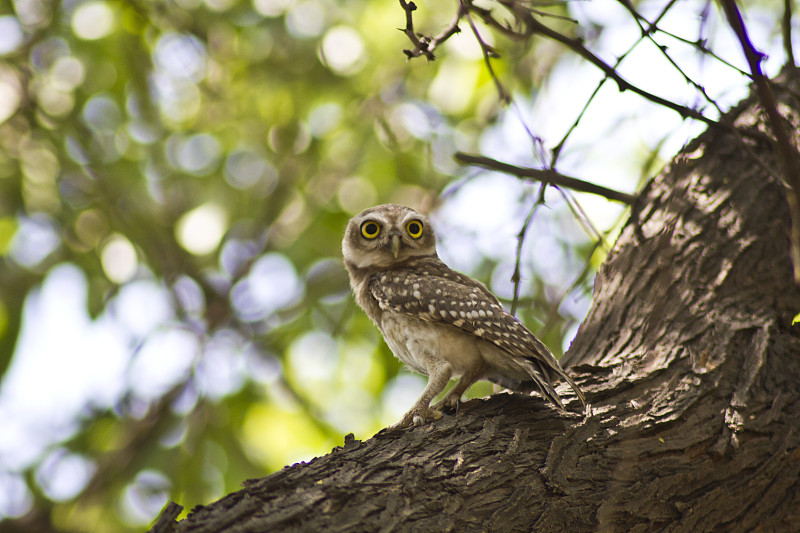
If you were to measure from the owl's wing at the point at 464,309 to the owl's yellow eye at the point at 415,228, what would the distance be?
0.30 meters

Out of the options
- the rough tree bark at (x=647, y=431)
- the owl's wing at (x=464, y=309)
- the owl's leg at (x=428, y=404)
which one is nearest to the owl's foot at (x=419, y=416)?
the owl's leg at (x=428, y=404)

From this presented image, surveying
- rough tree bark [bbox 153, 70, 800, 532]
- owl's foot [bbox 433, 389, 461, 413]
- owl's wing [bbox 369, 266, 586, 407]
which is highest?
owl's wing [bbox 369, 266, 586, 407]

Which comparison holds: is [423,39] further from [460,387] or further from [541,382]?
[460,387]

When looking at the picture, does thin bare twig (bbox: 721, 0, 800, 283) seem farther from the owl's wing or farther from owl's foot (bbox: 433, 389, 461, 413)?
owl's foot (bbox: 433, 389, 461, 413)

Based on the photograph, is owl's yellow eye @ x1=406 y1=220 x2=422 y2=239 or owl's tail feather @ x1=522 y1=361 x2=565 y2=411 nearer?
owl's tail feather @ x1=522 y1=361 x2=565 y2=411

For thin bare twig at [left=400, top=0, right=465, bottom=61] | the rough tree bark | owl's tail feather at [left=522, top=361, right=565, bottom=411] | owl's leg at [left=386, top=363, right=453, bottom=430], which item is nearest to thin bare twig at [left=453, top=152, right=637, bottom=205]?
the rough tree bark

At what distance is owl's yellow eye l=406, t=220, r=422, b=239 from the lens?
4.11m

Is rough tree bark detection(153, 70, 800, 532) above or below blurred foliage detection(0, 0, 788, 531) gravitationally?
below

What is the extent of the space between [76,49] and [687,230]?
4746 mm

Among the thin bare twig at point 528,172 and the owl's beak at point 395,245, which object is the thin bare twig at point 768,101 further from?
the owl's beak at point 395,245

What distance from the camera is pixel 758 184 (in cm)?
348

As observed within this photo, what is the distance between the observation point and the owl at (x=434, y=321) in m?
3.05

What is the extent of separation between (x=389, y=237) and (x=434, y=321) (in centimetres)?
81

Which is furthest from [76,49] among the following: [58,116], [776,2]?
[776,2]
